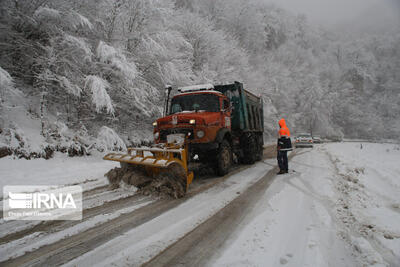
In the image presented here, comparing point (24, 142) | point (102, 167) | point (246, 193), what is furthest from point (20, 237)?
point (24, 142)

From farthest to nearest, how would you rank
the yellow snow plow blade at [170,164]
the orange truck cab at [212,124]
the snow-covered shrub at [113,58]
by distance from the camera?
1. the snow-covered shrub at [113,58]
2. the orange truck cab at [212,124]
3. the yellow snow plow blade at [170,164]

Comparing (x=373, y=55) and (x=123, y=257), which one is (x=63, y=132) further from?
(x=373, y=55)

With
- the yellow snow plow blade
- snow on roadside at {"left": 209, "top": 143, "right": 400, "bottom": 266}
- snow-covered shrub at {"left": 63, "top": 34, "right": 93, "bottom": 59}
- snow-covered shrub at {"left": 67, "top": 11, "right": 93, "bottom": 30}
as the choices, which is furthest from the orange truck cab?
snow-covered shrub at {"left": 67, "top": 11, "right": 93, "bottom": 30}

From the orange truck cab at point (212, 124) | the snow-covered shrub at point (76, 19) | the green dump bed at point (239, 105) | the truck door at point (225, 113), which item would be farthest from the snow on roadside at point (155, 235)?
the snow-covered shrub at point (76, 19)

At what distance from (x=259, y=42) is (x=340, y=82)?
24897 millimetres

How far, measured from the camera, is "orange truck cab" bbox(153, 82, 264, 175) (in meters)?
5.65

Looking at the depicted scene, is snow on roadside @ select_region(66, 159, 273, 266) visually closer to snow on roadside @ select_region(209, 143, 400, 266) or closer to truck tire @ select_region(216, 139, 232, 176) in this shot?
snow on roadside @ select_region(209, 143, 400, 266)

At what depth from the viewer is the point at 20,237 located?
271cm

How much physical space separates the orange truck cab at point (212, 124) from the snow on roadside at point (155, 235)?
5.63ft

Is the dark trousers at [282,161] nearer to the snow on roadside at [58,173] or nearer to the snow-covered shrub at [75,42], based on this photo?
the snow on roadside at [58,173]

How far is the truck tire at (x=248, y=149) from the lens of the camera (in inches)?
346

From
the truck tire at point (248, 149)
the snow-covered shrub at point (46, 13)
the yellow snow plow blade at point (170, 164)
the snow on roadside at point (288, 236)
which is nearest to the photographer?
the snow on roadside at point (288, 236)

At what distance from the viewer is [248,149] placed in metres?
8.90

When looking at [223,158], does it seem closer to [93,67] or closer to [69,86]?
[69,86]
